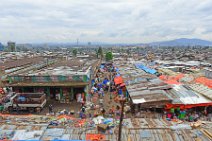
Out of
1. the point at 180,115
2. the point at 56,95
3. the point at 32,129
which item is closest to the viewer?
the point at 32,129

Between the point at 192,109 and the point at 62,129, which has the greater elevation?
the point at 62,129

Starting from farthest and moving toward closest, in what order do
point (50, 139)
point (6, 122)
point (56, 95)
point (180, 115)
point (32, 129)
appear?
1. point (56, 95)
2. point (180, 115)
3. point (6, 122)
4. point (32, 129)
5. point (50, 139)

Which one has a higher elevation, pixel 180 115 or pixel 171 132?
pixel 171 132

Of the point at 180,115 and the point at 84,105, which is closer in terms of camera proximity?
the point at 180,115

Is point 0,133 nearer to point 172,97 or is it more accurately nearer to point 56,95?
point 56,95

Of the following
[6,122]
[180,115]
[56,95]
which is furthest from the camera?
[56,95]

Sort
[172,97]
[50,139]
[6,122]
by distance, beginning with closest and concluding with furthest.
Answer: [50,139]
[6,122]
[172,97]

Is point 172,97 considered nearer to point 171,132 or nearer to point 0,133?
point 171,132

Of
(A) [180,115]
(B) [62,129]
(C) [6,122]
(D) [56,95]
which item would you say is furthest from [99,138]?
(D) [56,95]

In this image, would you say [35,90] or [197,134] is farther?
[35,90]

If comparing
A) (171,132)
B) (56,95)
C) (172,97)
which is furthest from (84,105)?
(171,132)
